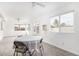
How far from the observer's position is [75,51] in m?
2.25

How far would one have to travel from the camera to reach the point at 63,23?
90.0 inches

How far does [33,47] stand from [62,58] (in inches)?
25.4

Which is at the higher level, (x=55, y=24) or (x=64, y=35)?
(x=55, y=24)

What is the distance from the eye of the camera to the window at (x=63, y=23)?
2258 mm

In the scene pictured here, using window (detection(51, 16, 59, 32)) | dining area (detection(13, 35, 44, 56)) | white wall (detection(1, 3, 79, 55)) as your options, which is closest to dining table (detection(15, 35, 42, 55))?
dining area (detection(13, 35, 44, 56))

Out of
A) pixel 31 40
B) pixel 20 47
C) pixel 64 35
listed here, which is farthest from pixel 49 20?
pixel 20 47

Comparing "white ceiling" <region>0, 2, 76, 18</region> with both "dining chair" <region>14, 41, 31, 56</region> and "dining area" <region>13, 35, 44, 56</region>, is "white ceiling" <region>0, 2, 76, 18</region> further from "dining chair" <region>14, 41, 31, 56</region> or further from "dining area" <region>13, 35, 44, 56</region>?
"dining chair" <region>14, 41, 31, 56</region>

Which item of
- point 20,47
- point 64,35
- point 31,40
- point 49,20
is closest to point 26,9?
point 49,20

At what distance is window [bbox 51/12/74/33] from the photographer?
88.9 inches

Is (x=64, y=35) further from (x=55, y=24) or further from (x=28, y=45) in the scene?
(x=28, y=45)

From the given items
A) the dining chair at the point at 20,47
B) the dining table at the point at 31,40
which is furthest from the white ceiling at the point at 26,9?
the dining chair at the point at 20,47

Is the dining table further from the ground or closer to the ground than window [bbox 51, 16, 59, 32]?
closer to the ground

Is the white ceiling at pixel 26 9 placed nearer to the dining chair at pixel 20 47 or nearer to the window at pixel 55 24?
the window at pixel 55 24

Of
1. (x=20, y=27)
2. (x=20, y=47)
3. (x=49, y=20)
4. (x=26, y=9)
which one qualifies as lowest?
(x=20, y=47)
